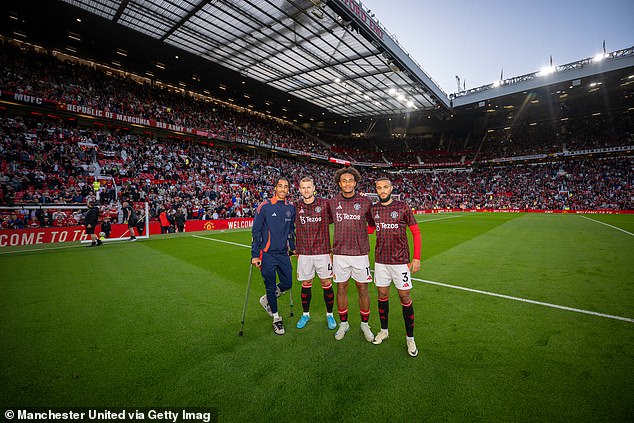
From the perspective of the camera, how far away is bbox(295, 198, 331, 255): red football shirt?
416 centimetres

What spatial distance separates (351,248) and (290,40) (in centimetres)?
2286

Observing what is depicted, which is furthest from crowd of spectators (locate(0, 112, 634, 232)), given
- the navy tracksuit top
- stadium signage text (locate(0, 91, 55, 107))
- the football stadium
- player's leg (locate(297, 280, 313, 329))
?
player's leg (locate(297, 280, 313, 329))

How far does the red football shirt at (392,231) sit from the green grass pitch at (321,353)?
121 centimetres

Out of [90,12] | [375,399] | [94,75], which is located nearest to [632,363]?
[375,399]

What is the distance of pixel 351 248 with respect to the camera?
Answer: 3822mm

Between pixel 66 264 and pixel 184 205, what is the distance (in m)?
13.3

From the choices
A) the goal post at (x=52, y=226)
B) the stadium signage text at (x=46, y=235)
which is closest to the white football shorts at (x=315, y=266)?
the goal post at (x=52, y=226)

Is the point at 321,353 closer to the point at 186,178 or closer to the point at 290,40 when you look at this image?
the point at 290,40

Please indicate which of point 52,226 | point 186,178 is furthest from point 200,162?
point 52,226

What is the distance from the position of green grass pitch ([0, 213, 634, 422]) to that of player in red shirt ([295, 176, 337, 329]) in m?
0.74

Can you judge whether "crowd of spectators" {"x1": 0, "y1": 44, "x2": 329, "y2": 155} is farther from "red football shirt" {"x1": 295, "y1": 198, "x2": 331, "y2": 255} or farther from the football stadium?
"red football shirt" {"x1": 295, "y1": 198, "x2": 331, "y2": 255}

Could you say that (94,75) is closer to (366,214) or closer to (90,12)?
(90,12)

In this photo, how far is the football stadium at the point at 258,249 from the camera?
2.76m

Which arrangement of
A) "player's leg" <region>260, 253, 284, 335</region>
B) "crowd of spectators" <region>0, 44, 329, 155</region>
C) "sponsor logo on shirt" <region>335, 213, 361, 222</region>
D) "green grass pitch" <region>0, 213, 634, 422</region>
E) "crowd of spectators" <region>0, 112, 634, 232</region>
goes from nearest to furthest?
1. "green grass pitch" <region>0, 213, 634, 422</region>
2. "sponsor logo on shirt" <region>335, 213, 361, 222</region>
3. "player's leg" <region>260, 253, 284, 335</region>
4. "crowd of spectators" <region>0, 112, 634, 232</region>
5. "crowd of spectators" <region>0, 44, 329, 155</region>
